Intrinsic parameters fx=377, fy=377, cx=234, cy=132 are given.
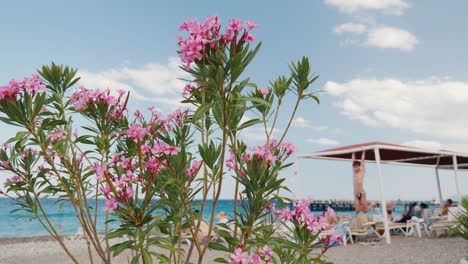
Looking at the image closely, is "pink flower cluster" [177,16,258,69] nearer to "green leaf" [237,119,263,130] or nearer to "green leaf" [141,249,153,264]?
"green leaf" [237,119,263,130]

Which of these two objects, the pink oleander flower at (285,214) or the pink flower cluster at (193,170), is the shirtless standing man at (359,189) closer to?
the pink oleander flower at (285,214)

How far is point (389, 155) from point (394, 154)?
0.21 metres

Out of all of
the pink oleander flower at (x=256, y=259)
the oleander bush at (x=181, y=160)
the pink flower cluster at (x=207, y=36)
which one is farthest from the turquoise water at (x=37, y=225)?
the pink flower cluster at (x=207, y=36)

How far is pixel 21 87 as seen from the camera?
77.6 inches

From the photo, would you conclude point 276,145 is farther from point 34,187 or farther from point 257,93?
point 34,187

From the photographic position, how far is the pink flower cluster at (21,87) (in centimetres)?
191

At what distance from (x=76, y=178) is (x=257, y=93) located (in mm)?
1289

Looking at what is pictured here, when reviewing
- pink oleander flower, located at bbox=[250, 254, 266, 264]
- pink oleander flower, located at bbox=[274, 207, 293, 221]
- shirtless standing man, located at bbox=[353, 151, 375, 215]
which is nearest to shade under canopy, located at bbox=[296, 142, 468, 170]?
shirtless standing man, located at bbox=[353, 151, 375, 215]

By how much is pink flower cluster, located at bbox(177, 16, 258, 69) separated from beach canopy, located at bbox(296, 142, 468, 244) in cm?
676

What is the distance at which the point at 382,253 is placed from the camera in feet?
21.2

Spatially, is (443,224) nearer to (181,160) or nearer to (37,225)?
(181,160)

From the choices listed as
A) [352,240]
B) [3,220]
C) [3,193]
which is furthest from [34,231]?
[3,193]

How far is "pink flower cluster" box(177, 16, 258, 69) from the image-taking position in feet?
4.88

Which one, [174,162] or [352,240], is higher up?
[174,162]
